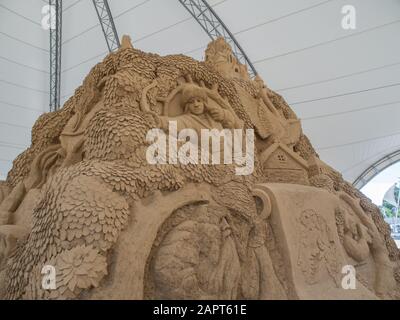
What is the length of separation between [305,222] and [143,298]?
4.98 feet

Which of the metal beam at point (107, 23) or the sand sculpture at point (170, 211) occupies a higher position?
the metal beam at point (107, 23)

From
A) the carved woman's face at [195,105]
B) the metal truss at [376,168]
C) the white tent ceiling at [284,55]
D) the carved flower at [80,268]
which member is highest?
the white tent ceiling at [284,55]

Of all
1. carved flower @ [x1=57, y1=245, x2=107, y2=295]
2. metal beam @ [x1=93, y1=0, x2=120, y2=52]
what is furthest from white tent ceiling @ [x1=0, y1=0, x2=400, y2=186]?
carved flower @ [x1=57, y1=245, x2=107, y2=295]

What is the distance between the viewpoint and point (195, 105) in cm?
327

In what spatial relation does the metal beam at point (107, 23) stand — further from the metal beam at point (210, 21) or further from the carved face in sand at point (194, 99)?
the carved face in sand at point (194, 99)

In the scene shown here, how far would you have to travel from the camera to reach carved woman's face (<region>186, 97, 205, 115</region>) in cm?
327

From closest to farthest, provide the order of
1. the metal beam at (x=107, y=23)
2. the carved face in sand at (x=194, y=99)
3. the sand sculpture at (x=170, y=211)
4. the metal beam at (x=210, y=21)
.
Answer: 1. the sand sculpture at (x=170, y=211)
2. the carved face in sand at (x=194, y=99)
3. the metal beam at (x=210, y=21)
4. the metal beam at (x=107, y=23)

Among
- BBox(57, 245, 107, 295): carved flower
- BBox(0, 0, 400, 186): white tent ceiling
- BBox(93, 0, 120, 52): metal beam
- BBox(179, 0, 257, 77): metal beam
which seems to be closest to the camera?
BBox(57, 245, 107, 295): carved flower

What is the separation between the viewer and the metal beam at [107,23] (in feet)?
33.5

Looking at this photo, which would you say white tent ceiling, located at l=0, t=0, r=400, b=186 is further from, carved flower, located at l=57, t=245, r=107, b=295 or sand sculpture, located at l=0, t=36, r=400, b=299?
carved flower, located at l=57, t=245, r=107, b=295

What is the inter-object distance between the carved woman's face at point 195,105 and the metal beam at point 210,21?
288 inches

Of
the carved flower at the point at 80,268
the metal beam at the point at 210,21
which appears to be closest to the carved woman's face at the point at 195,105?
the carved flower at the point at 80,268

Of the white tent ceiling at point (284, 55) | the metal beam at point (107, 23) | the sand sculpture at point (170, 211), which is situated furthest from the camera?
the metal beam at point (107, 23)
